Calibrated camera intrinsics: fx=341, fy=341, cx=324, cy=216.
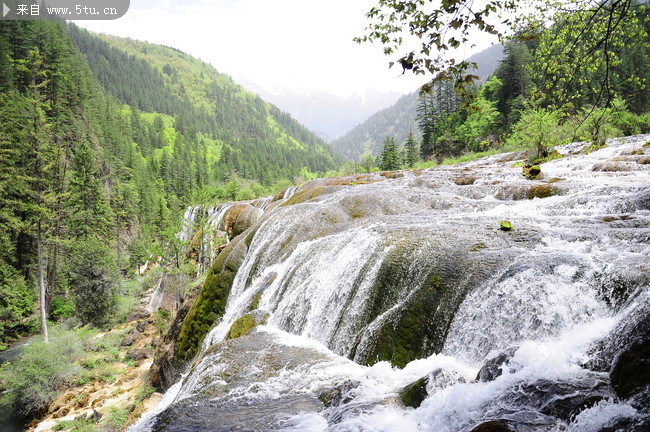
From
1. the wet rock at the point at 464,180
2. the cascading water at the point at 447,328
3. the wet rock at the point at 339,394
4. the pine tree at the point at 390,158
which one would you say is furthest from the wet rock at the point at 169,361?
the pine tree at the point at 390,158

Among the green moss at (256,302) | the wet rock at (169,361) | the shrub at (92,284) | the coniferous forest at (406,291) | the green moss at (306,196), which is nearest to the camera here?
the coniferous forest at (406,291)

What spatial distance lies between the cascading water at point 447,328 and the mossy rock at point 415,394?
22 mm

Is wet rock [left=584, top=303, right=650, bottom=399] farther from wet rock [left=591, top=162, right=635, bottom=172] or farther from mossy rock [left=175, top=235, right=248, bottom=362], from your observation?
wet rock [left=591, top=162, right=635, bottom=172]

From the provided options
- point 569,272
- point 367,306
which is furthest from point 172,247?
point 569,272

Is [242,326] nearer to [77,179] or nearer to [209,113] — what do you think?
[77,179]

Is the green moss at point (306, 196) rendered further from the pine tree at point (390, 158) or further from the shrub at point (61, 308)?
the pine tree at point (390, 158)

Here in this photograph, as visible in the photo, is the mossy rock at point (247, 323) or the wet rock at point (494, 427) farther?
the mossy rock at point (247, 323)

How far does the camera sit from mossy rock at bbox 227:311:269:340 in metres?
8.56

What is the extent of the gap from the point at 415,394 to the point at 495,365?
94 cm

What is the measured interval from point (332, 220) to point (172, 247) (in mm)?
17395

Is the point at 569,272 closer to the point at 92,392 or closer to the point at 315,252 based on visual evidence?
the point at 315,252

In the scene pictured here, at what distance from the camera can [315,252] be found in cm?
986

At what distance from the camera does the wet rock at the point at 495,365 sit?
3566 millimetres

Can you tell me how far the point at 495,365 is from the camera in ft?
12.0
